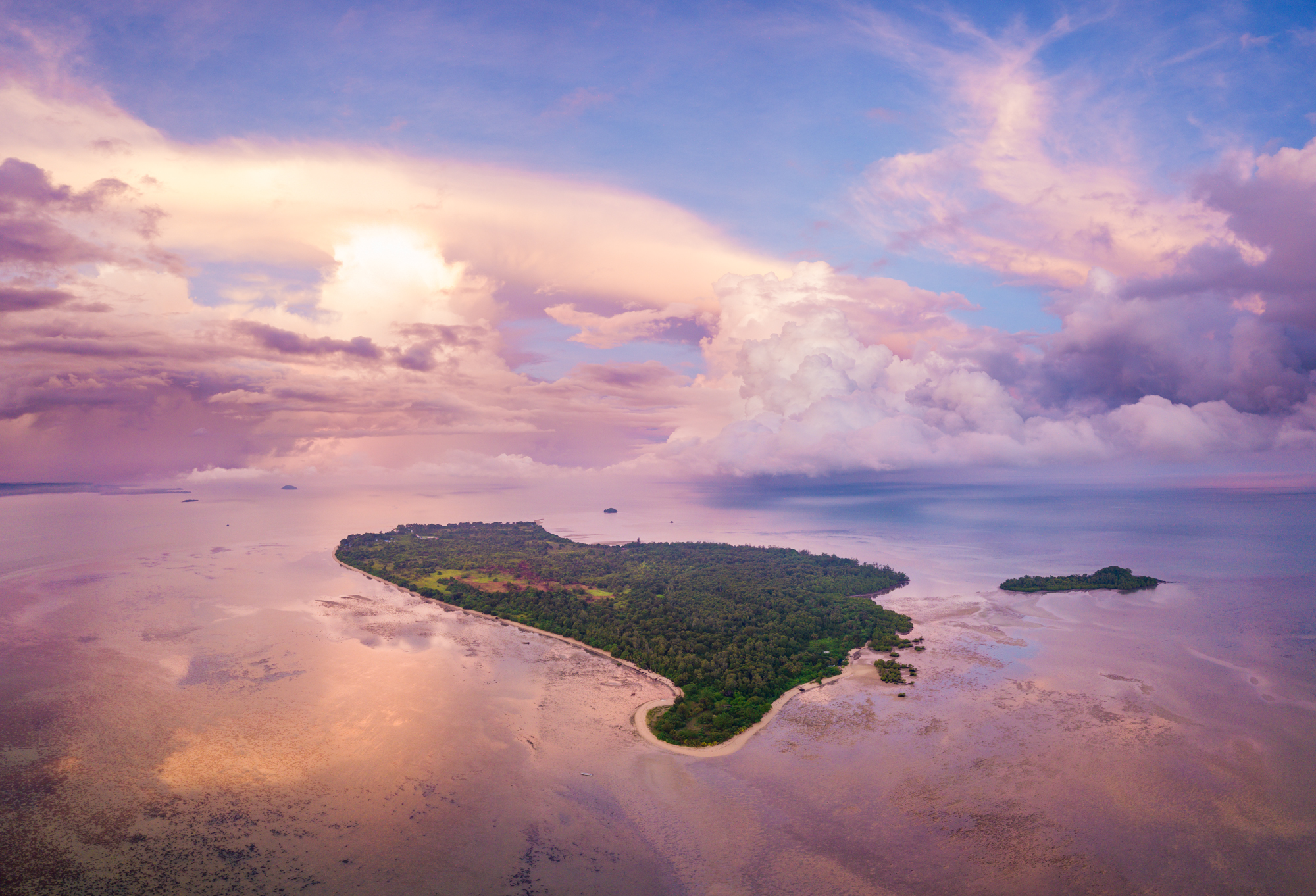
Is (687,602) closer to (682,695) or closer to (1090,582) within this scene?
(682,695)

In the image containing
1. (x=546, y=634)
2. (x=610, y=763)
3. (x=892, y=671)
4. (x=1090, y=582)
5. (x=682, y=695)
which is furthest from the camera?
(x=1090, y=582)

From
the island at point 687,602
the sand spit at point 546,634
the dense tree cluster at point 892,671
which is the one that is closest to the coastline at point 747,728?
the island at point 687,602

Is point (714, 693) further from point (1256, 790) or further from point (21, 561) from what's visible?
point (21, 561)

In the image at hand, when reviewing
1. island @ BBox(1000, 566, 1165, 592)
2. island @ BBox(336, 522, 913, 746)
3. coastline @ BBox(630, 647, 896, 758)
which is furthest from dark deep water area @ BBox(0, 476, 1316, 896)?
island @ BBox(1000, 566, 1165, 592)

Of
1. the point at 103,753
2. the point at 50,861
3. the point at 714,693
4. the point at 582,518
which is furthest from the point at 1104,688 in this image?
the point at 582,518

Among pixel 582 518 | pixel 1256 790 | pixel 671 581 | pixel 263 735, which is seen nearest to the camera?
pixel 1256 790

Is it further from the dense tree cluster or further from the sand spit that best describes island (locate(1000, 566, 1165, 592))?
the sand spit

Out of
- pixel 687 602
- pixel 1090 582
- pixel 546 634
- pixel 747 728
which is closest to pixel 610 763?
pixel 747 728
